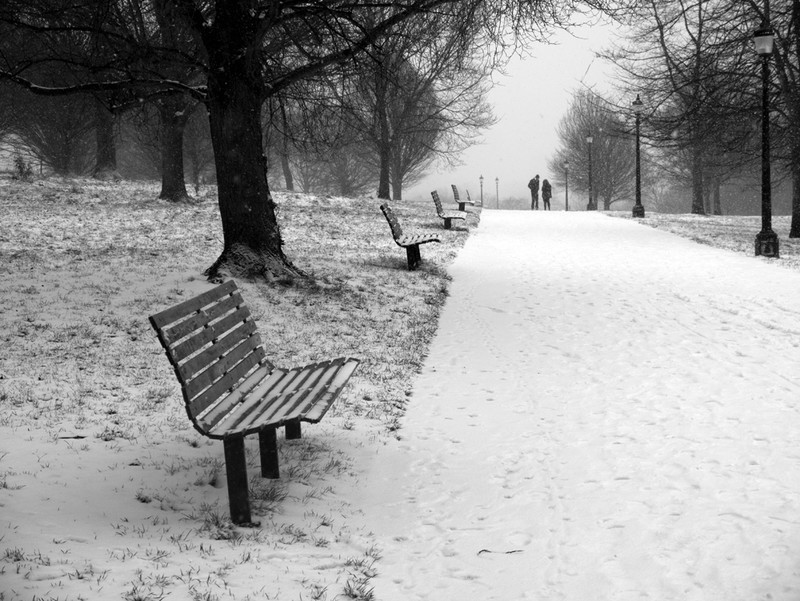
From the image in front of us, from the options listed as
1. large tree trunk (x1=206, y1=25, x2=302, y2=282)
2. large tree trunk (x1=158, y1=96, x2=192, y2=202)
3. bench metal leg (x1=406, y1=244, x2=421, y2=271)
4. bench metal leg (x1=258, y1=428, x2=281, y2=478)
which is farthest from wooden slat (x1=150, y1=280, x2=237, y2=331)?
large tree trunk (x1=158, y1=96, x2=192, y2=202)

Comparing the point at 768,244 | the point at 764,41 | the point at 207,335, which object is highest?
the point at 764,41

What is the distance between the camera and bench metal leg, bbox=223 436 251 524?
339cm

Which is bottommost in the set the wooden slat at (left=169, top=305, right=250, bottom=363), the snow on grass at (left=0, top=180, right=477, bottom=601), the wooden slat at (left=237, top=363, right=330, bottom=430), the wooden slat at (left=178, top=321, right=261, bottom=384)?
the snow on grass at (left=0, top=180, right=477, bottom=601)

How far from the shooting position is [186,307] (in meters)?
3.73

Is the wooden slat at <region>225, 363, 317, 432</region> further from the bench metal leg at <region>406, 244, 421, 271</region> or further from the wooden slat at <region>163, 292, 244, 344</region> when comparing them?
the bench metal leg at <region>406, 244, 421, 271</region>

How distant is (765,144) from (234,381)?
12.5 metres

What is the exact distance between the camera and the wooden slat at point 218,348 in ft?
11.4

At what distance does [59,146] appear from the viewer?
31969 mm

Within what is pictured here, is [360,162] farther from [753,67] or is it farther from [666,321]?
[666,321]

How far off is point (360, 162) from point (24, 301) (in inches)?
1432

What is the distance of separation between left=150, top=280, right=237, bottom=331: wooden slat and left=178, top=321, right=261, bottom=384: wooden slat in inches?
9.1

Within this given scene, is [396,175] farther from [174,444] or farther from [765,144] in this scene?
[174,444]

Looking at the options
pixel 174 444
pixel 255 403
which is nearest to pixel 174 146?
pixel 174 444

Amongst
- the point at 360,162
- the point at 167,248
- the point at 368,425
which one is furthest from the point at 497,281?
the point at 360,162
